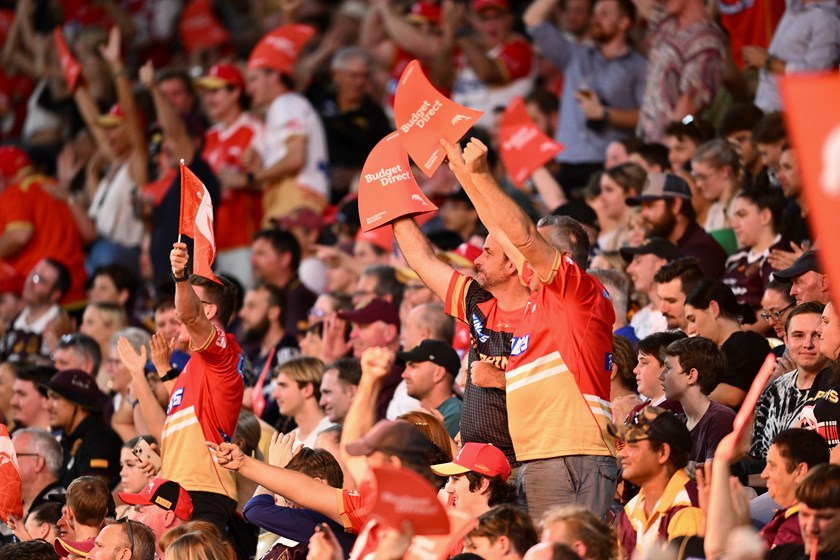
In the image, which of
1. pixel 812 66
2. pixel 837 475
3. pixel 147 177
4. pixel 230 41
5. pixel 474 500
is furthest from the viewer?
pixel 230 41

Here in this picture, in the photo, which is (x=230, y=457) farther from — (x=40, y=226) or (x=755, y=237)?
(x=40, y=226)

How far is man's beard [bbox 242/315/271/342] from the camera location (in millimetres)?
10898

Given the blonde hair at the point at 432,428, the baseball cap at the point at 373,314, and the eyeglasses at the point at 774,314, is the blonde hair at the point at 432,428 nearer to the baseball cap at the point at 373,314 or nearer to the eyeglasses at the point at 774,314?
the eyeglasses at the point at 774,314

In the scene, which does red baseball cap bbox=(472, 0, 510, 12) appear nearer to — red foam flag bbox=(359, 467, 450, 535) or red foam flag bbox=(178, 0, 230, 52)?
red foam flag bbox=(178, 0, 230, 52)

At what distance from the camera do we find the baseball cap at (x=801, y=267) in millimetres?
7582

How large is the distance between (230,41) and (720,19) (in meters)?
6.59

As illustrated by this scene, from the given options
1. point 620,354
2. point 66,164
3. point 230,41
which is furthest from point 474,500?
point 230,41

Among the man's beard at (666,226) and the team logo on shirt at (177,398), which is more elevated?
the team logo on shirt at (177,398)

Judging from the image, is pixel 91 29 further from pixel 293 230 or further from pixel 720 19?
pixel 720 19

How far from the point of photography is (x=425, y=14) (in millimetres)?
14258

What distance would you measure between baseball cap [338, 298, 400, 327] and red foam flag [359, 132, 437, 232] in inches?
101

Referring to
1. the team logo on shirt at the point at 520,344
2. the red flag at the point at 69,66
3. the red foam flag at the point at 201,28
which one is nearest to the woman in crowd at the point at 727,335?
the team logo on shirt at the point at 520,344

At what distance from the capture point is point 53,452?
30.0ft

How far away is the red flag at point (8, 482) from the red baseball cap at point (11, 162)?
659cm
